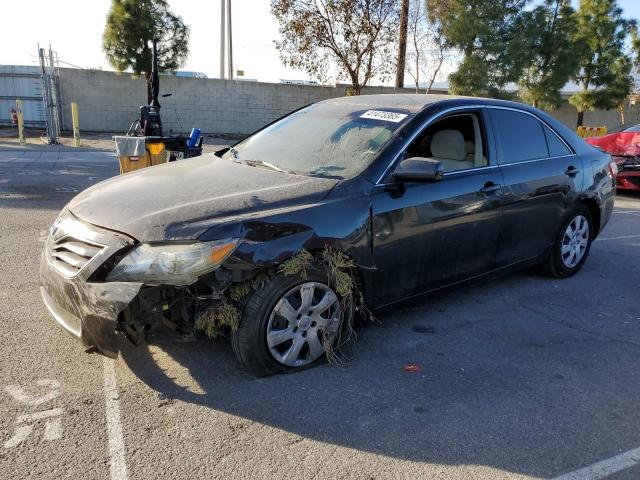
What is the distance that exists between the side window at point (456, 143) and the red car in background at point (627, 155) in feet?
26.1

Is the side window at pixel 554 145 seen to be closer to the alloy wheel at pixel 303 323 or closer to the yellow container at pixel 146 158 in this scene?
the alloy wheel at pixel 303 323

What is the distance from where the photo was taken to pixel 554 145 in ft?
16.8

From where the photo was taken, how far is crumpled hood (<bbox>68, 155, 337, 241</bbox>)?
3.06m

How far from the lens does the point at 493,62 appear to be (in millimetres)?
21000

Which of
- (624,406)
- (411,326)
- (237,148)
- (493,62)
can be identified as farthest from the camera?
(493,62)

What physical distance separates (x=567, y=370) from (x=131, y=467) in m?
2.75

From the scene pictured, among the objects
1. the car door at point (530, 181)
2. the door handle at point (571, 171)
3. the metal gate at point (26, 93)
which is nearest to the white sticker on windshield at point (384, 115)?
the car door at point (530, 181)

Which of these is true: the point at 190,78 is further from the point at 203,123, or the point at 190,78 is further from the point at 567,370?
the point at 567,370

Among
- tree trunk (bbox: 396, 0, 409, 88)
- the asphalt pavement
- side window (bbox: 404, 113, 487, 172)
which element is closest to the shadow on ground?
the asphalt pavement

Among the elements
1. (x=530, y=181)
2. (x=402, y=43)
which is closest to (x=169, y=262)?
(x=530, y=181)

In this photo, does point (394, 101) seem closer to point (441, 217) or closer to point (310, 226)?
point (441, 217)

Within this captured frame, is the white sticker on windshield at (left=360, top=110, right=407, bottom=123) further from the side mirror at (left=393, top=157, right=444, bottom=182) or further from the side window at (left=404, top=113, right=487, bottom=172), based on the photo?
the side mirror at (left=393, top=157, right=444, bottom=182)

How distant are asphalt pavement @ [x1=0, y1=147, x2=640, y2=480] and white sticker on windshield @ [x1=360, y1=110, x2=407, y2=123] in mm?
1348

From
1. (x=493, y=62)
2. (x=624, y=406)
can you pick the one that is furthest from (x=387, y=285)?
(x=493, y=62)
